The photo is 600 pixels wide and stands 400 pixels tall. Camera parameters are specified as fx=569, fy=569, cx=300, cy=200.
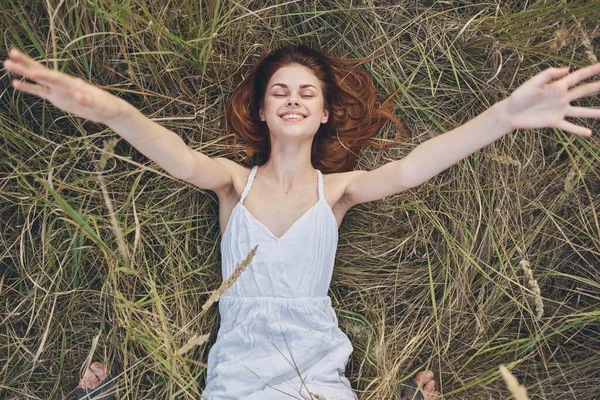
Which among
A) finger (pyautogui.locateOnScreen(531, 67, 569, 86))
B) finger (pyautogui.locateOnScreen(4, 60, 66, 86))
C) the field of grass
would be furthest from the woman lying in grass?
finger (pyautogui.locateOnScreen(4, 60, 66, 86))

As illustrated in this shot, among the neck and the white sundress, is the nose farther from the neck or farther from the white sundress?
the white sundress

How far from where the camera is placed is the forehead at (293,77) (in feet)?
8.71

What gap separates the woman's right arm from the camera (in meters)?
1.72

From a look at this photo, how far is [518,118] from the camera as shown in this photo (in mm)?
1960

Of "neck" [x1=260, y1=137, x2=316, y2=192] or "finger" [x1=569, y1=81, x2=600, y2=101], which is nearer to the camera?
"finger" [x1=569, y1=81, x2=600, y2=101]

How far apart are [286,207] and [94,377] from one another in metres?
1.22

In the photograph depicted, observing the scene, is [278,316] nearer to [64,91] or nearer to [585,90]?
[64,91]

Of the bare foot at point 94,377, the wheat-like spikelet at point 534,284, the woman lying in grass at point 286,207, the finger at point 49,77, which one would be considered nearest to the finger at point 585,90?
the woman lying in grass at point 286,207

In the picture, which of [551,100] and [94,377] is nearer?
[551,100]

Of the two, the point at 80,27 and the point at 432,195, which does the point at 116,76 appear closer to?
the point at 80,27

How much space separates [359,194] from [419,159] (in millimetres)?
449

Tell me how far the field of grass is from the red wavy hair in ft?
0.29

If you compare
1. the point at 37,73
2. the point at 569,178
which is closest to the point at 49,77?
the point at 37,73

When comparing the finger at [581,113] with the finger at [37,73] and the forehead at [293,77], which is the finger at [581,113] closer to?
the forehead at [293,77]
